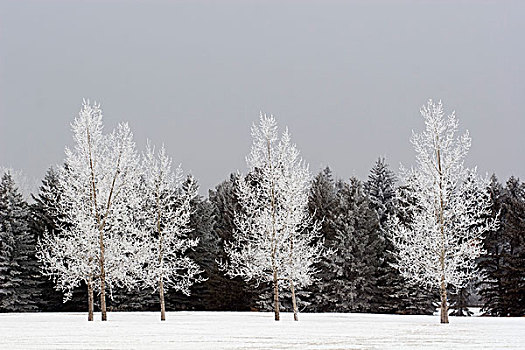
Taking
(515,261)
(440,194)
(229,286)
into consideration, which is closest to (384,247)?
(515,261)

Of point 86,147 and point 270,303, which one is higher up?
point 86,147

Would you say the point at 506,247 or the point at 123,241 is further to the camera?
the point at 506,247

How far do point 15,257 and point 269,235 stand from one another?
25472mm

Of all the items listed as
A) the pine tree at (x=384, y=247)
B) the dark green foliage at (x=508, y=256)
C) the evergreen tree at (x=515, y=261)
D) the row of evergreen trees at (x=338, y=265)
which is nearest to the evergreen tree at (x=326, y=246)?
the row of evergreen trees at (x=338, y=265)

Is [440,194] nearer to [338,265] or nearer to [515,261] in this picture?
[515,261]

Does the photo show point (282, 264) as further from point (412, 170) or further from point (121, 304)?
point (121, 304)

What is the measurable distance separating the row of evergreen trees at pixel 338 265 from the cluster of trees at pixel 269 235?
0.12 metres

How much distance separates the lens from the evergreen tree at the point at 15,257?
1900 inches

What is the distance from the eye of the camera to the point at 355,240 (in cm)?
4816

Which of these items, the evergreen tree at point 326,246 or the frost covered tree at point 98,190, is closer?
the frost covered tree at point 98,190

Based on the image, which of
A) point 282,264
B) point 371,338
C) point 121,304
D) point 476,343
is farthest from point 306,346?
point 121,304

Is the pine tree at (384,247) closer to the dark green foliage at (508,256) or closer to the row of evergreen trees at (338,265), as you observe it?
the row of evergreen trees at (338,265)

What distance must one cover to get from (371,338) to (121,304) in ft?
109

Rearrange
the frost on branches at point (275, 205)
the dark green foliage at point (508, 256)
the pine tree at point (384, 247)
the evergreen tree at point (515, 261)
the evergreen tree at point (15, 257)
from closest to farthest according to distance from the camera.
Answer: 1. the frost on branches at point (275, 205)
2. the evergreen tree at point (515, 261)
3. the dark green foliage at point (508, 256)
4. the pine tree at point (384, 247)
5. the evergreen tree at point (15, 257)
